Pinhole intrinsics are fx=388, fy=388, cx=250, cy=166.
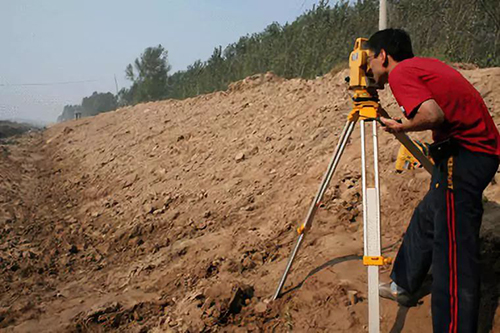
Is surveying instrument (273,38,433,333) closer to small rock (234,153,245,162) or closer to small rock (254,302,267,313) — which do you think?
small rock (254,302,267,313)

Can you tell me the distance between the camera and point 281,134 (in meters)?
5.89

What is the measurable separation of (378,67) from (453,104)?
0.44 m

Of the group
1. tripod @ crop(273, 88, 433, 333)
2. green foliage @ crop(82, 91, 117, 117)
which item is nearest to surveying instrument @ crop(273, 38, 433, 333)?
tripod @ crop(273, 88, 433, 333)

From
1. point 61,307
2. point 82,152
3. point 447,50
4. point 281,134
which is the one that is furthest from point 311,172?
point 82,152

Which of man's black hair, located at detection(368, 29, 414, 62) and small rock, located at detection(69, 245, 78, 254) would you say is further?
small rock, located at detection(69, 245, 78, 254)

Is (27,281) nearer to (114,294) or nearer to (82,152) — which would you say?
(114,294)

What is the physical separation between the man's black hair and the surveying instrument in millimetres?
69

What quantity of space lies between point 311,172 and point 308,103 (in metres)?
2.34

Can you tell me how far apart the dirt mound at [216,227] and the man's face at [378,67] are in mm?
1307

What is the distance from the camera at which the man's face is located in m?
2.01

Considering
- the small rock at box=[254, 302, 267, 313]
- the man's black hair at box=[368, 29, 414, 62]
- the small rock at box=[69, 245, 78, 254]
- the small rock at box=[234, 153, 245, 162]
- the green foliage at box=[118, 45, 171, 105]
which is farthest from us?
the green foliage at box=[118, 45, 171, 105]

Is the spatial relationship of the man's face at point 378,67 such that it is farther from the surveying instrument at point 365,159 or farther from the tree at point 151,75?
the tree at point 151,75

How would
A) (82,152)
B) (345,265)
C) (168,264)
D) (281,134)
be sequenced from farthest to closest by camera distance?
(82,152) → (281,134) → (168,264) → (345,265)

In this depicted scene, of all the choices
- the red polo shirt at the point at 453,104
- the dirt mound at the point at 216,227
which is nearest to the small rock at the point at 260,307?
the dirt mound at the point at 216,227
